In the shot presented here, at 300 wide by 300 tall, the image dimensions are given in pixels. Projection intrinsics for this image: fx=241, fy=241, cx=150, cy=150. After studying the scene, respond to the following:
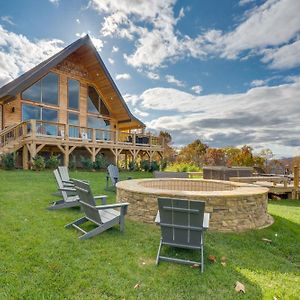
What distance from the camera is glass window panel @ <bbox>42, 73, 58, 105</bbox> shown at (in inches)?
624

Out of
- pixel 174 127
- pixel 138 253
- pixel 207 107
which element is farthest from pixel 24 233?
pixel 174 127

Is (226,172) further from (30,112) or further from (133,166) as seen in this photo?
(30,112)

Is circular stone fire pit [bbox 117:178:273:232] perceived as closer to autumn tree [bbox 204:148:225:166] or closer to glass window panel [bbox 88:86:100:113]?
glass window panel [bbox 88:86:100:113]

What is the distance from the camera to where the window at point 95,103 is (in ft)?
61.3

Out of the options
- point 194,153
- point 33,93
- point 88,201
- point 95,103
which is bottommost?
point 88,201

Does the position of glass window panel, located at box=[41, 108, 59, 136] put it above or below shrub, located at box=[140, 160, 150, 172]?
above

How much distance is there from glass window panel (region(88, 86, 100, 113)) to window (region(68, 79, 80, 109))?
109 cm

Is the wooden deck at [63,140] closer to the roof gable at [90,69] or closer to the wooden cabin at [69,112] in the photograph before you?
the wooden cabin at [69,112]

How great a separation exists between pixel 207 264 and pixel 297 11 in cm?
922

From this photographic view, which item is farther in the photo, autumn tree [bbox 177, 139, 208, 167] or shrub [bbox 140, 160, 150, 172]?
autumn tree [bbox 177, 139, 208, 167]

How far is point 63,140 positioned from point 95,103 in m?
6.18

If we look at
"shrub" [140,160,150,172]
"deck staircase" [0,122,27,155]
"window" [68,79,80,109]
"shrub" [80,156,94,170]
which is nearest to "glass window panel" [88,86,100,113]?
"window" [68,79,80,109]

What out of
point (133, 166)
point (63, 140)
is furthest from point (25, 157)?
point (133, 166)

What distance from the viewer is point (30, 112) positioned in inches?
600
